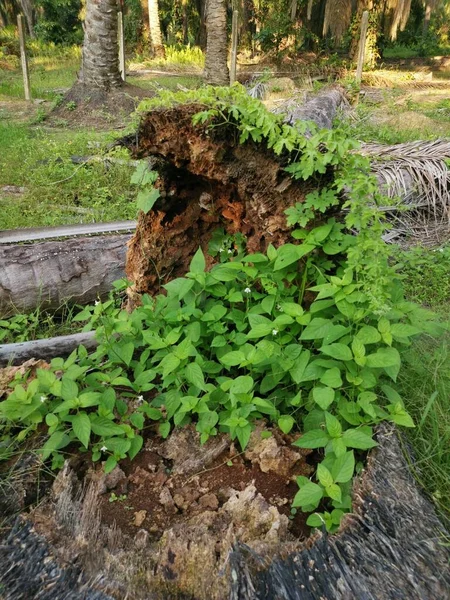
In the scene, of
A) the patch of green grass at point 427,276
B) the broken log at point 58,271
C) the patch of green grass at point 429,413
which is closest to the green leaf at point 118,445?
the patch of green grass at point 429,413

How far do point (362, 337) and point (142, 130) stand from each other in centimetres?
146

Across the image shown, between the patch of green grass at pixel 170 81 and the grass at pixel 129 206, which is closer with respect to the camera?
the grass at pixel 129 206

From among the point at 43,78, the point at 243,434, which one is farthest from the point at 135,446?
the point at 43,78

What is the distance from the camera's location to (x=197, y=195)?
2918 millimetres

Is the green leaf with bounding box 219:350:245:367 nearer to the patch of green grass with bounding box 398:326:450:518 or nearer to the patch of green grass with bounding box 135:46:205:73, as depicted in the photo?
the patch of green grass with bounding box 398:326:450:518

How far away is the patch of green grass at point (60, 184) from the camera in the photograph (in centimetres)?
521

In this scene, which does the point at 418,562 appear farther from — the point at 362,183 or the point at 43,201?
the point at 43,201

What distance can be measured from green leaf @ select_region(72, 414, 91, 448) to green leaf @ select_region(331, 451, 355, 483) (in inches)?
36.0

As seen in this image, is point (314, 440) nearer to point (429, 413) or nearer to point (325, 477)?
point (325, 477)

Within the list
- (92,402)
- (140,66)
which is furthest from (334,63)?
(92,402)

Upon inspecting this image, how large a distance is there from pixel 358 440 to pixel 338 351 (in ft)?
1.07

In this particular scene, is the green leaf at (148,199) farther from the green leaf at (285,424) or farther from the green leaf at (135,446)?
the green leaf at (285,424)

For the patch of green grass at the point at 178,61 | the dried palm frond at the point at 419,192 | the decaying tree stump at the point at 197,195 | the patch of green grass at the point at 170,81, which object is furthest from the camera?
the patch of green grass at the point at 178,61

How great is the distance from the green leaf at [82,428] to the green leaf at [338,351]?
37.0 inches
